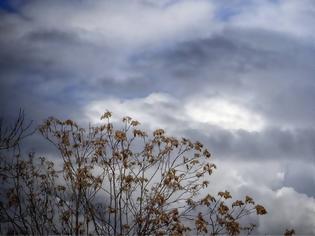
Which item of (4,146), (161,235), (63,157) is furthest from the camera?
(63,157)

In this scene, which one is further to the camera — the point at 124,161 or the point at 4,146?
the point at 124,161

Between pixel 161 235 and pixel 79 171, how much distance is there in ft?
11.2

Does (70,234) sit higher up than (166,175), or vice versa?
(166,175)

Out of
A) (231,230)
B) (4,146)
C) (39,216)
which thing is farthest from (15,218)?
(231,230)

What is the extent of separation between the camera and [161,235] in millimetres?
14500

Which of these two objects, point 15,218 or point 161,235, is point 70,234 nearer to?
point 15,218

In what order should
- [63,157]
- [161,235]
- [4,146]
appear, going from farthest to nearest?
[63,157] → [161,235] → [4,146]

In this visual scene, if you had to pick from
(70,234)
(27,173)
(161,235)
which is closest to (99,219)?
(70,234)

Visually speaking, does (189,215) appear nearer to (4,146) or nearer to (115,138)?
(115,138)

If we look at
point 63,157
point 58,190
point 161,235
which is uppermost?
point 63,157

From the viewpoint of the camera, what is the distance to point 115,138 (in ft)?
50.5

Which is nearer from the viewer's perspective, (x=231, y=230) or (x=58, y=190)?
(x=231, y=230)

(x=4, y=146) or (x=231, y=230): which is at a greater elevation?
(x=4, y=146)

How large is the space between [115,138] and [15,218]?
162 inches
